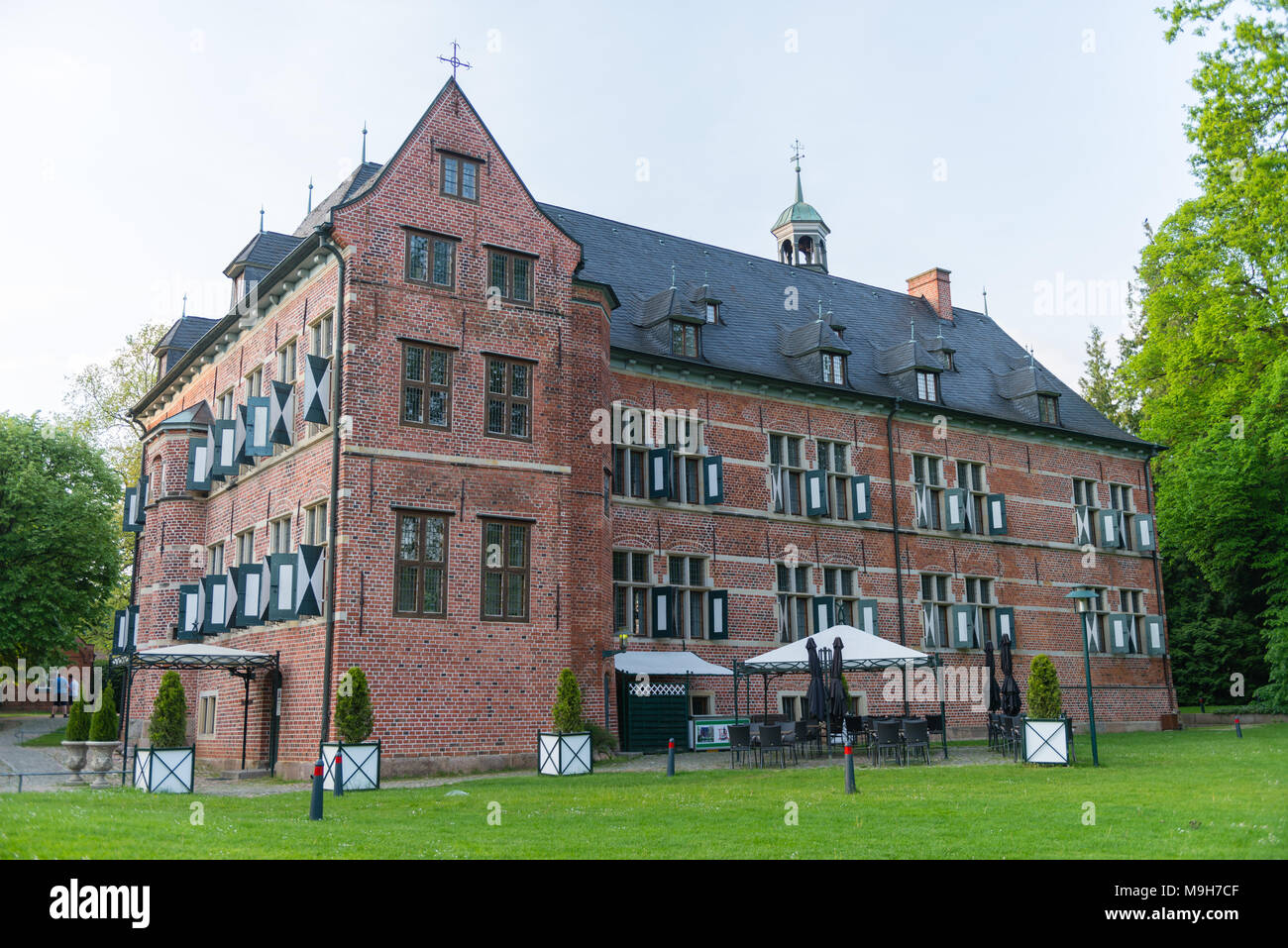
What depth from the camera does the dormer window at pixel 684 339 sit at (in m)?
25.3

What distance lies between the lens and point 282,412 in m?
20.2

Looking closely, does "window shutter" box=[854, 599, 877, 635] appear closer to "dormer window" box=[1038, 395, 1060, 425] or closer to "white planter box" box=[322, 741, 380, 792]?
"dormer window" box=[1038, 395, 1060, 425]

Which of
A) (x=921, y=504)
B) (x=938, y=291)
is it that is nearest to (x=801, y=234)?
(x=938, y=291)

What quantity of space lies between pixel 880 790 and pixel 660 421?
1239 cm

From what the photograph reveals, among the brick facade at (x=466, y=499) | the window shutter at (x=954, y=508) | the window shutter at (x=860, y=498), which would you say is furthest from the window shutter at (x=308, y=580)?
the window shutter at (x=954, y=508)

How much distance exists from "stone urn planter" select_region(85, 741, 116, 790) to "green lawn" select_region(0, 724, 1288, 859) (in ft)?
7.91

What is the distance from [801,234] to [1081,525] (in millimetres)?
12819

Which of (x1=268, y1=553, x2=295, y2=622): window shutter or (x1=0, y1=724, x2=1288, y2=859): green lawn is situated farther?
(x1=268, y1=553, x2=295, y2=622): window shutter

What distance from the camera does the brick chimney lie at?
35.2 meters

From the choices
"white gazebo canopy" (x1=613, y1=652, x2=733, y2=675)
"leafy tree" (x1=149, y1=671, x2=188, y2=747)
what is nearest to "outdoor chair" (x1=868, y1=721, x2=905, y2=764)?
"white gazebo canopy" (x1=613, y1=652, x2=733, y2=675)

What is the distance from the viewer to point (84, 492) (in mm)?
35094

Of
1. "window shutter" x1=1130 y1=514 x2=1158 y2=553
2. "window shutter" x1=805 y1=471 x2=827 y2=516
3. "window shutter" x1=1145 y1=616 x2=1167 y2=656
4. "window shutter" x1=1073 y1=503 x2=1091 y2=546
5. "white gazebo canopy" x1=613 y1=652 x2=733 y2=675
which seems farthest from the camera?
"window shutter" x1=1130 y1=514 x2=1158 y2=553
